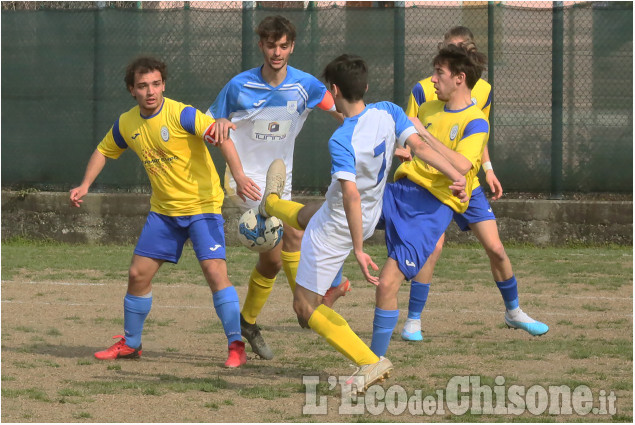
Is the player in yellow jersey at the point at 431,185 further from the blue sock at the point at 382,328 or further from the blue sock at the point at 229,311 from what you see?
the blue sock at the point at 229,311

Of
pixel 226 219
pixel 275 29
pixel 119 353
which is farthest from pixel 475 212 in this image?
pixel 226 219

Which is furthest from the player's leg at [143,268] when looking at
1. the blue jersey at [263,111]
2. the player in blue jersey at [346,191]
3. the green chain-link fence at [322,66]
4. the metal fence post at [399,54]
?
the metal fence post at [399,54]

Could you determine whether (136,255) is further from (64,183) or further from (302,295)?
(64,183)

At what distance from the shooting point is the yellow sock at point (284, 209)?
6.00m

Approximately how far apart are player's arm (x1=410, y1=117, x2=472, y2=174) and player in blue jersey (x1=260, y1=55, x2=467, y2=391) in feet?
0.44

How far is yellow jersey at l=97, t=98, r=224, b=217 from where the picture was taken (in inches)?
255

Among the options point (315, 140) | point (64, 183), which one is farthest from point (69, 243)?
point (315, 140)

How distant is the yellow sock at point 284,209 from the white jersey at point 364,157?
325 mm

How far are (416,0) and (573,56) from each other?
2.03 m

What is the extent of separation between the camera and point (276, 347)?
6.96m

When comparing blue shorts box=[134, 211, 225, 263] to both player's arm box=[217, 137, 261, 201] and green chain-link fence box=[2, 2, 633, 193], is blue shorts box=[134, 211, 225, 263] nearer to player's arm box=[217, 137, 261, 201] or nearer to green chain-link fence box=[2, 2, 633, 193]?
player's arm box=[217, 137, 261, 201]

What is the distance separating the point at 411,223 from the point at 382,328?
627 mm

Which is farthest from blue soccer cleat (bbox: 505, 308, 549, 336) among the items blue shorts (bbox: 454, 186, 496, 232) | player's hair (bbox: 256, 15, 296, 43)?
player's hair (bbox: 256, 15, 296, 43)

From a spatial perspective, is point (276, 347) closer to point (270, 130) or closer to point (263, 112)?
point (270, 130)
